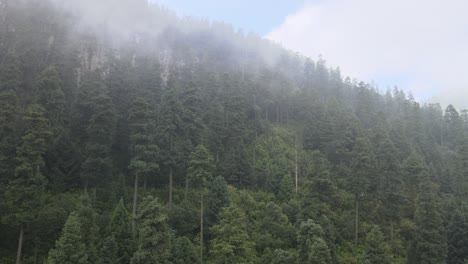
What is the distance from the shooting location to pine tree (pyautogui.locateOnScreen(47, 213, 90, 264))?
28.8m

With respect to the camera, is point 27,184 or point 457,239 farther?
point 457,239

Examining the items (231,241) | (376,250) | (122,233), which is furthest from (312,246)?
(122,233)

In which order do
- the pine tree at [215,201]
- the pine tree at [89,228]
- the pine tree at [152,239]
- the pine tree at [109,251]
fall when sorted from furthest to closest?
the pine tree at [215,201], the pine tree at [109,251], the pine tree at [89,228], the pine tree at [152,239]

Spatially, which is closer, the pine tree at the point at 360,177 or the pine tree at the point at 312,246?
the pine tree at the point at 312,246

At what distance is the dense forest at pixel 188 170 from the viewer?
35.3 meters

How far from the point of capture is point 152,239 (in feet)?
98.8

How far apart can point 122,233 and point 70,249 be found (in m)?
6.12

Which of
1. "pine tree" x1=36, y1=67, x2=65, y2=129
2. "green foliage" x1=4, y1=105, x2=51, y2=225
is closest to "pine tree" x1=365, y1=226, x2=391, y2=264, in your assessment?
"green foliage" x1=4, y1=105, x2=51, y2=225

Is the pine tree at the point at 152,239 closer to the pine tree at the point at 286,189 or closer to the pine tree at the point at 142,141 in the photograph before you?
the pine tree at the point at 142,141

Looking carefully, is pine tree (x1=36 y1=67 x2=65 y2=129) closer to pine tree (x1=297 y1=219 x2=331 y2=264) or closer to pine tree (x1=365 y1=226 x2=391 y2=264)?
pine tree (x1=297 y1=219 x2=331 y2=264)

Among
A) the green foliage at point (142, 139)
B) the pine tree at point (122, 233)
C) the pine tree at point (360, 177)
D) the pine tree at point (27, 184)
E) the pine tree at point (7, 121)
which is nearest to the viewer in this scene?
the pine tree at point (122, 233)

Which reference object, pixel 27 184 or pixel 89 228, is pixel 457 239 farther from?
pixel 27 184

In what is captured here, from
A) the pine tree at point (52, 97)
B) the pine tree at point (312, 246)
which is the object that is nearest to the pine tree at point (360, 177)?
Answer: the pine tree at point (312, 246)

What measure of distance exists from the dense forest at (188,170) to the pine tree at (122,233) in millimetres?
117
